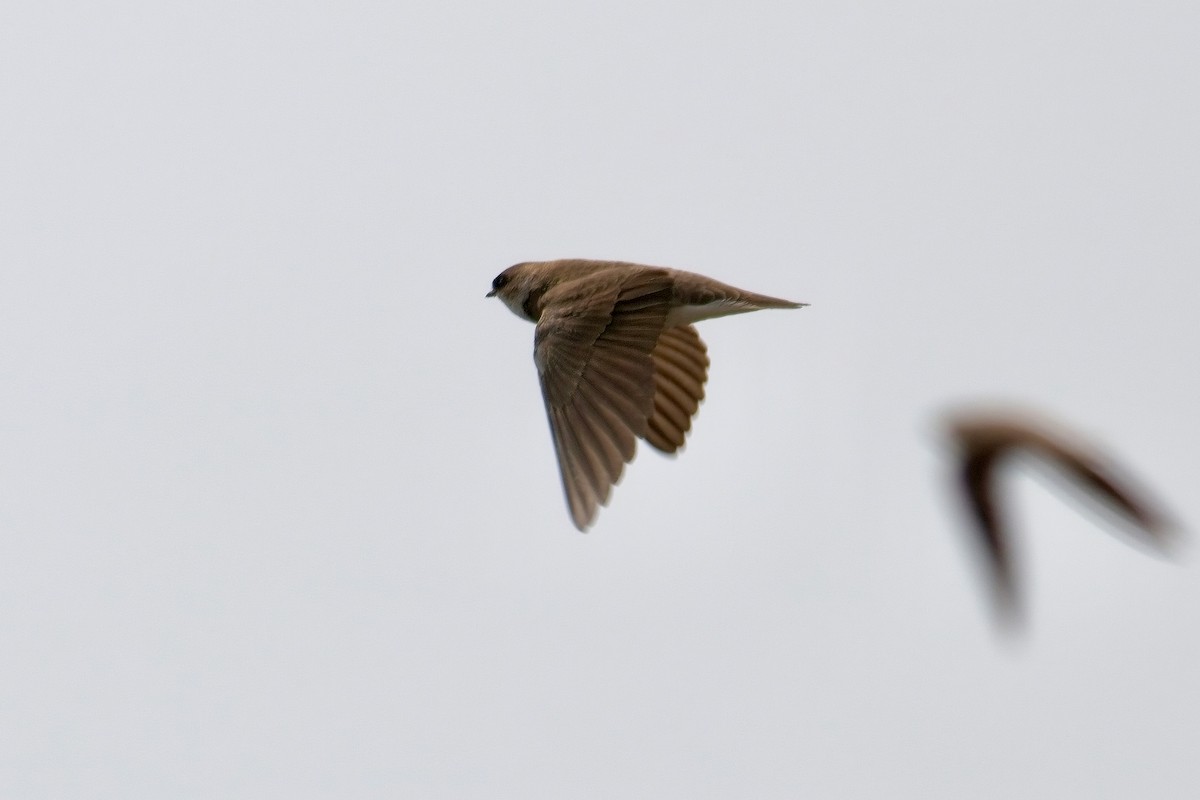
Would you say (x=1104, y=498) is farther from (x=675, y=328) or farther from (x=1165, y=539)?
(x=675, y=328)

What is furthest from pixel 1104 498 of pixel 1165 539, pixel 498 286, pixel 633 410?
pixel 498 286

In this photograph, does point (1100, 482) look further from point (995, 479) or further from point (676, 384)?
point (676, 384)

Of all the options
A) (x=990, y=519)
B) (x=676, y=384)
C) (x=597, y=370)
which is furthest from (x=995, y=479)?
(x=676, y=384)

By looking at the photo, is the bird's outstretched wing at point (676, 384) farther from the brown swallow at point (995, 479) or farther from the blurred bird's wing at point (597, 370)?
the brown swallow at point (995, 479)

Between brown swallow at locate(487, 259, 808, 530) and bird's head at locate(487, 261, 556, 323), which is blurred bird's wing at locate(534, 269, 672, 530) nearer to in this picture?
brown swallow at locate(487, 259, 808, 530)

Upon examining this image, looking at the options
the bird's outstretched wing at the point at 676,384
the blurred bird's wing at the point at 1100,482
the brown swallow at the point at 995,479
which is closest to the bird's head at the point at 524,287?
the bird's outstretched wing at the point at 676,384


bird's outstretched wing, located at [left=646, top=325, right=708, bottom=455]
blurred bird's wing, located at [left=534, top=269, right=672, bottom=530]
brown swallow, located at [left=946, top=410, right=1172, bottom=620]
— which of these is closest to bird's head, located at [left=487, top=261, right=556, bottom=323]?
blurred bird's wing, located at [left=534, top=269, right=672, bottom=530]
